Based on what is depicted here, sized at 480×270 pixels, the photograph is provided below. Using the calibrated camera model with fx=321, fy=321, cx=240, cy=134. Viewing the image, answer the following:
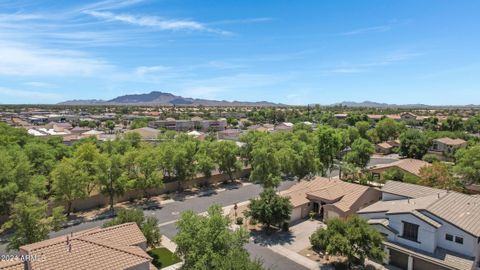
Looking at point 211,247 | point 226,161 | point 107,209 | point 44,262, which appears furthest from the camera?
point 226,161

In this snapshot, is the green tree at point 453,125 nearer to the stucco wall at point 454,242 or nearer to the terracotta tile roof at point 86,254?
the stucco wall at point 454,242

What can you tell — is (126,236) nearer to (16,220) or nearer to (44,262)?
(44,262)

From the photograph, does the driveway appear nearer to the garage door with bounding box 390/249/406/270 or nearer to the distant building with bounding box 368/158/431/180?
the garage door with bounding box 390/249/406/270

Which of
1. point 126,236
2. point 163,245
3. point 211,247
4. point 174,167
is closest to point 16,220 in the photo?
point 126,236

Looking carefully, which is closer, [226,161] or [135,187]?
[135,187]

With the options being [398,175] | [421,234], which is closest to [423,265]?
[421,234]

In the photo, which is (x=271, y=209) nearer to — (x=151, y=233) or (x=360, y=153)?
(x=151, y=233)
